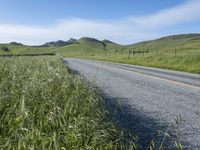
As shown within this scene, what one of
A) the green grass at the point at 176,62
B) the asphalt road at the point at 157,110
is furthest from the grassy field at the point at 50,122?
the green grass at the point at 176,62

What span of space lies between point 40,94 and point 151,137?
199 centimetres

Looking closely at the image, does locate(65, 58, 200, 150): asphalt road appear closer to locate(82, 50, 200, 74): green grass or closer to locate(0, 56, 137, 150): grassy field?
locate(0, 56, 137, 150): grassy field

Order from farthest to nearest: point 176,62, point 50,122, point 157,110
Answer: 1. point 176,62
2. point 157,110
3. point 50,122

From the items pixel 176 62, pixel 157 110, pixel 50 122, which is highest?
pixel 50 122

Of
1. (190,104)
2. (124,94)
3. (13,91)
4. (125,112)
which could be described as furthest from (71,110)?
(124,94)

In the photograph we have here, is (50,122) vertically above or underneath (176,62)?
above

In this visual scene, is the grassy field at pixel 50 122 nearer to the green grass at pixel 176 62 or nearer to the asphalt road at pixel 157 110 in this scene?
the asphalt road at pixel 157 110

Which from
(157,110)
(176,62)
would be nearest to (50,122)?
(157,110)

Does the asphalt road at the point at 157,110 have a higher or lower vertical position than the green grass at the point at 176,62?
higher

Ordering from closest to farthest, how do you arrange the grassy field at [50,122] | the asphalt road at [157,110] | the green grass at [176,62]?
1. the grassy field at [50,122]
2. the asphalt road at [157,110]
3. the green grass at [176,62]

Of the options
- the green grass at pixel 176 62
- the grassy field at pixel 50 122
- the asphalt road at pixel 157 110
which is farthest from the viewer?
the green grass at pixel 176 62

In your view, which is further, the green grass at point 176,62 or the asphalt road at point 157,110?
the green grass at point 176,62

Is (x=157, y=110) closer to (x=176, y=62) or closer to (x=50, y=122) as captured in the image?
(x=50, y=122)

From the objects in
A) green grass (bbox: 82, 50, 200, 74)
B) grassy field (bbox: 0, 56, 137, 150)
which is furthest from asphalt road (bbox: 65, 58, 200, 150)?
green grass (bbox: 82, 50, 200, 74)
